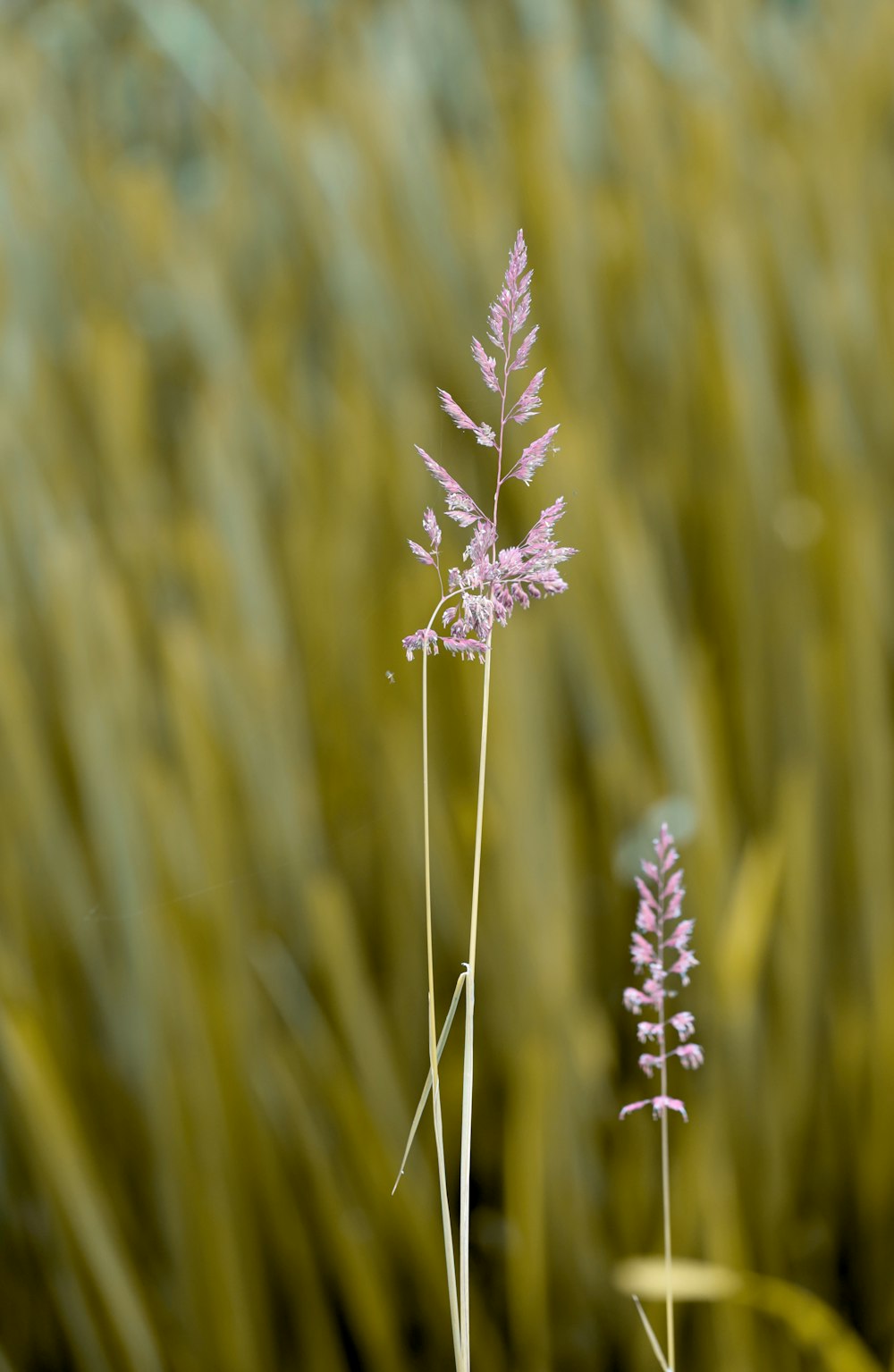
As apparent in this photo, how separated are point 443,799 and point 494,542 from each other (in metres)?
0.22

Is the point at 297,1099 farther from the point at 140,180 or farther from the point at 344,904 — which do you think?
the point at 140,180

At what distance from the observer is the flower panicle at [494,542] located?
10 centimetres

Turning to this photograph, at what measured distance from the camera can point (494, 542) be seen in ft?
0.36

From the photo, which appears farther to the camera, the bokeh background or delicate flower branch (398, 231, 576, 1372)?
the bokeh background

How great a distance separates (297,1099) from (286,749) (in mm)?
99

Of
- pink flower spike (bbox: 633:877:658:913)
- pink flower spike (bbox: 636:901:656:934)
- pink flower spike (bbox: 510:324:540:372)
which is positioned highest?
pink flower spike (bbox: 510:324:540:372)

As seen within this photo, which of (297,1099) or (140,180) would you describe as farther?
(140,180)

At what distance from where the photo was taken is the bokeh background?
287 millimetres

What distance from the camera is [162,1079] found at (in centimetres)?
29

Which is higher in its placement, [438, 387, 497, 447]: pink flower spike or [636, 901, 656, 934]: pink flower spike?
[438, 387, 497, 447]: pink flower spike

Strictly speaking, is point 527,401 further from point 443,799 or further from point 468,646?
point 443,799

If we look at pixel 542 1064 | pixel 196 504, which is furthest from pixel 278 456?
pixel 542 1064

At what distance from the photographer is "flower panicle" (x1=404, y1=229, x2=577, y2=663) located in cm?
10

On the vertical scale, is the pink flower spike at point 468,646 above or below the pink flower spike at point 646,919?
above
